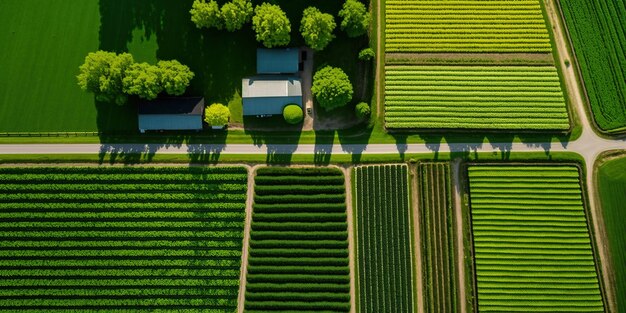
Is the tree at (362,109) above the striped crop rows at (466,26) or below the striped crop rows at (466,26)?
below

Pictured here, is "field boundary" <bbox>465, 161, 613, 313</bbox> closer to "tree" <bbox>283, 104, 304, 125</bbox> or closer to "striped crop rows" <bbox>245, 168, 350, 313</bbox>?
"striped crop rows" <bbox>245, 168, 350, 313</bbox>

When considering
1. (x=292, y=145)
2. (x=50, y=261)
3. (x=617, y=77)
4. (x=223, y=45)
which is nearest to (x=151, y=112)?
(x=223, y=45)

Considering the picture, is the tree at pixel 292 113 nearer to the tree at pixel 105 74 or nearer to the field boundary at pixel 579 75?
the tree at pixel 105 74

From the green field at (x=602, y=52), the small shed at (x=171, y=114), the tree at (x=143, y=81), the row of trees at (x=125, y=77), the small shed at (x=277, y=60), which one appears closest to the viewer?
the row of trees at (x=125, y=77)

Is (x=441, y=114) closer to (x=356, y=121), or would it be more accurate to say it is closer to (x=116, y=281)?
(x=356, y=121)

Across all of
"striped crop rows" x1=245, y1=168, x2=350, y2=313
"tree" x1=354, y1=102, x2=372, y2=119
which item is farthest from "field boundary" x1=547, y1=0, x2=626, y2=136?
"striped crop rows" x1=245, y1=168, x2=350, y2=313

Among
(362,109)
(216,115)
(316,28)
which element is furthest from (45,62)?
(362,109)

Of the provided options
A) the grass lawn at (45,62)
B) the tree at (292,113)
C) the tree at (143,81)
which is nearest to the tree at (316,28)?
the tree at (292,113)
